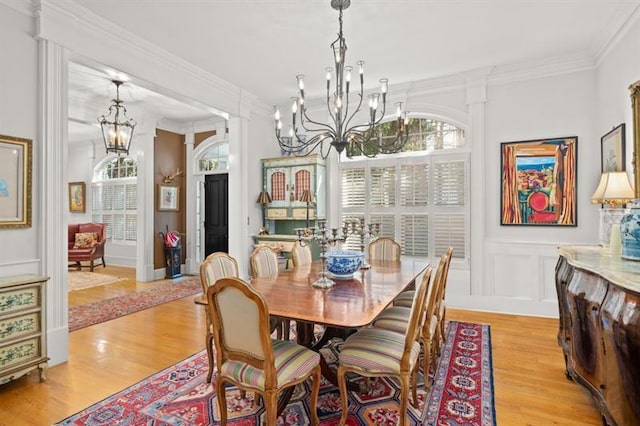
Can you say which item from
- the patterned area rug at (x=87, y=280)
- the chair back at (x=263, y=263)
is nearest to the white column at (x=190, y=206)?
the patterned area rug at (x=87, y=280)

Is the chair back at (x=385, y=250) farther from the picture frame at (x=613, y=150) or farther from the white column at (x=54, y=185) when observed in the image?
the white column at (x=54, y=185)

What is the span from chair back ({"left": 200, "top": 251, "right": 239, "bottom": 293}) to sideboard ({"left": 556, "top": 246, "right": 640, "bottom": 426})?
7.78 ft

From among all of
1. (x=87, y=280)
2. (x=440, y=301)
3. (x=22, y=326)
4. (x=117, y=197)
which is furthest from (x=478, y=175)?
(x=117, y=197)

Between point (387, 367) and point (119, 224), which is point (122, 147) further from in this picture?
point (387, 367)

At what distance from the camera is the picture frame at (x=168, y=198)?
6457 millimetres

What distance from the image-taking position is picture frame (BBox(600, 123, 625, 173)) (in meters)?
3.11

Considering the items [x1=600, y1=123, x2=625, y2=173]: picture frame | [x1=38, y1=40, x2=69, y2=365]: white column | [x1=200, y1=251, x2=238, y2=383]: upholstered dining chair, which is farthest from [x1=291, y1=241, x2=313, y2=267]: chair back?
[x1=600, y1=123, x2=625, y2=173]: picture frame

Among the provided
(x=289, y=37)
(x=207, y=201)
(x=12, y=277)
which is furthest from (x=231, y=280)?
(x=207, y=201)

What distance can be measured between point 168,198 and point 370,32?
197 inches

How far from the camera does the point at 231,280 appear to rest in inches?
64.1

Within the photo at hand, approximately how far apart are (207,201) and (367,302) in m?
5.42

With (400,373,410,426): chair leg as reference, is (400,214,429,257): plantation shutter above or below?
above

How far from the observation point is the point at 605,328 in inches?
71.3

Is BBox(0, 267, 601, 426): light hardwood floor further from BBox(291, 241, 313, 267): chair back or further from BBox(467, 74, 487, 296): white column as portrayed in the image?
BBox(291, 241, 313, 267): chair back
